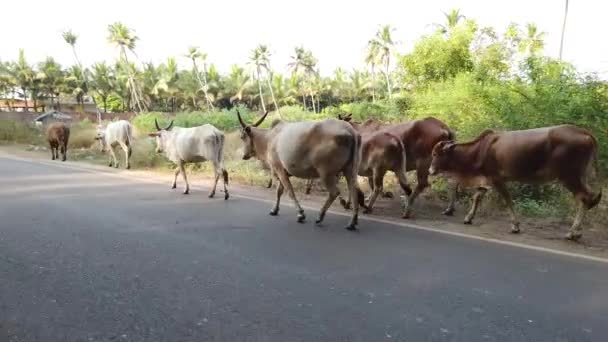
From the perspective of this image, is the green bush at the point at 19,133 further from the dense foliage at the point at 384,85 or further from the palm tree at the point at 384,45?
the palm tree at the point at 384,45

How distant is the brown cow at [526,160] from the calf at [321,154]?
145cm

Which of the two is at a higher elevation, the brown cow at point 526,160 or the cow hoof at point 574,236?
the brown cow at point 526,160

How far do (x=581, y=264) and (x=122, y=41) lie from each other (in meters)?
58.0

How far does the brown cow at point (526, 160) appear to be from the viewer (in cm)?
584

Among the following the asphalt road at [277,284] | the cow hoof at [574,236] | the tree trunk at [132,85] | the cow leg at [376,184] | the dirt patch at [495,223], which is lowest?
the asphalt road at [277,284]

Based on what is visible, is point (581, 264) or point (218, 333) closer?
point (218, 333)

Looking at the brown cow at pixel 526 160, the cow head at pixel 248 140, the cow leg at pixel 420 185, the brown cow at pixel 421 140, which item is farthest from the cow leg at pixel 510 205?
the cow head at pixel 248 140

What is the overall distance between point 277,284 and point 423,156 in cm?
442

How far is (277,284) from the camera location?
4.41 meters

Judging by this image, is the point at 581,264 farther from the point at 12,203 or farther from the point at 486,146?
the point at 12,203

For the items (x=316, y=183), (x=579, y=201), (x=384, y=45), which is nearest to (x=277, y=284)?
(x=579, y=201)

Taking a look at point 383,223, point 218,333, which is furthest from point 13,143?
point 218,333

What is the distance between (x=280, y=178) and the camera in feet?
25.2

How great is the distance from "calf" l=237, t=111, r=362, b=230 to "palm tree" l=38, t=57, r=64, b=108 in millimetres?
64637
